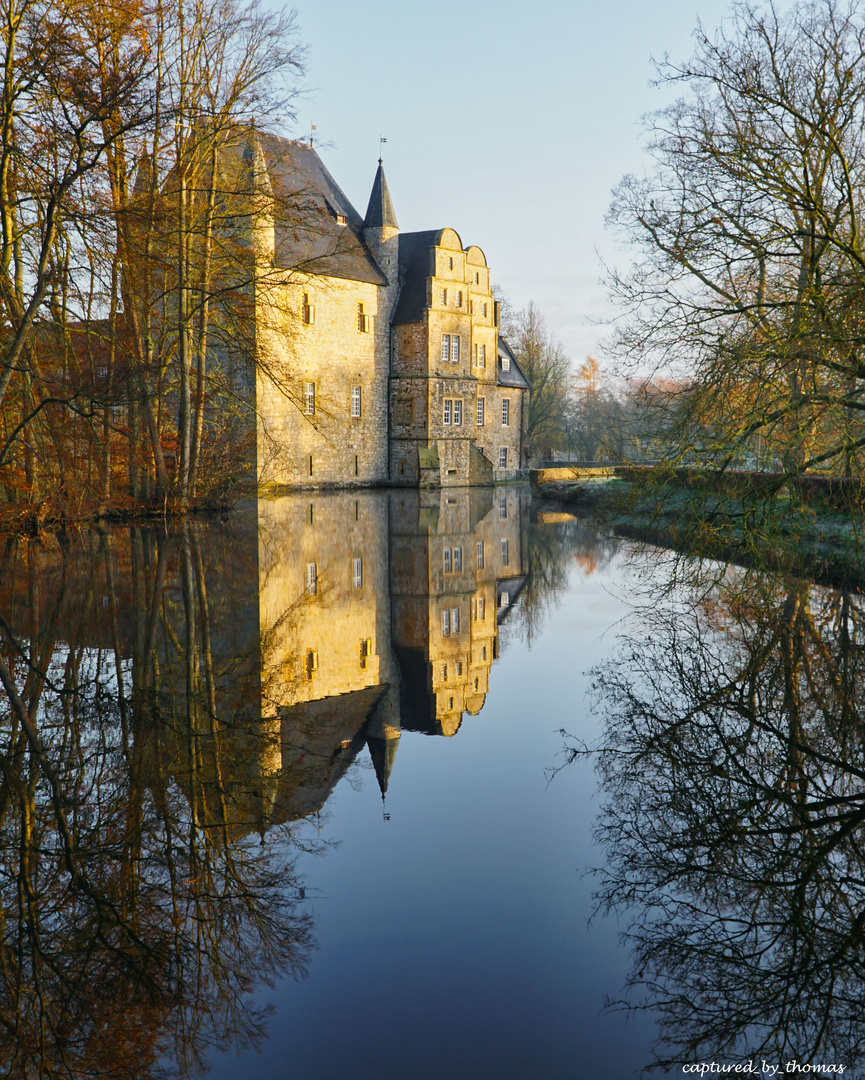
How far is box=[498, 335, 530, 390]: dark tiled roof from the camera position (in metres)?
49.5

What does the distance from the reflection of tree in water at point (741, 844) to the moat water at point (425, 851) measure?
0.02m

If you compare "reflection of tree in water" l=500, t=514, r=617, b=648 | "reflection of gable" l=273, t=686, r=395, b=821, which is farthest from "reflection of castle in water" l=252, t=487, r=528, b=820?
"reflection of tree in water" l=500, t=514, r=617, b=648

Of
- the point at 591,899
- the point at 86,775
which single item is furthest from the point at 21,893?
the point at 591,899

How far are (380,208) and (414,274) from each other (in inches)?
128

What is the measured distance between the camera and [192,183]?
68.7 feet

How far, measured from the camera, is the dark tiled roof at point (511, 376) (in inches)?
1948

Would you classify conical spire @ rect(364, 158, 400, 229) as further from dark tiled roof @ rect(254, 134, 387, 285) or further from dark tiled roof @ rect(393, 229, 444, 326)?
dark tiled roof @ rect(393, 229, 444, 326)

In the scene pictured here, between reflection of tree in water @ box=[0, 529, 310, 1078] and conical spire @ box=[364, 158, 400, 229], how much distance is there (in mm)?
34831

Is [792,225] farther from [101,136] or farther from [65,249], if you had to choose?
[65,249]

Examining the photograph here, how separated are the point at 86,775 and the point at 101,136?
1156 cm

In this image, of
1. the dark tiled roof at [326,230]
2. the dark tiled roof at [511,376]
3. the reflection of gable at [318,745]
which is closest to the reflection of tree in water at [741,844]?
the reflection of gable at [318,745]

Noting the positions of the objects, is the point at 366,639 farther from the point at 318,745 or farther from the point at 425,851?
the point at 425,851

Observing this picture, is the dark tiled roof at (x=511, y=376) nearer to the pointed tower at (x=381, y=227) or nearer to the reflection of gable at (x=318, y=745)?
the pointed tower at (x=381, y=227)

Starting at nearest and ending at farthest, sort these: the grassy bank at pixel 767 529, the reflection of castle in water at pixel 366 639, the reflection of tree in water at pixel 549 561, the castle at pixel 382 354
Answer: the reflection of castle in water at pixel 366 639, the reflection of tree in water at pixel 549 561, the grassy bank at pixel 767 529, the castle at pixel 382 354
